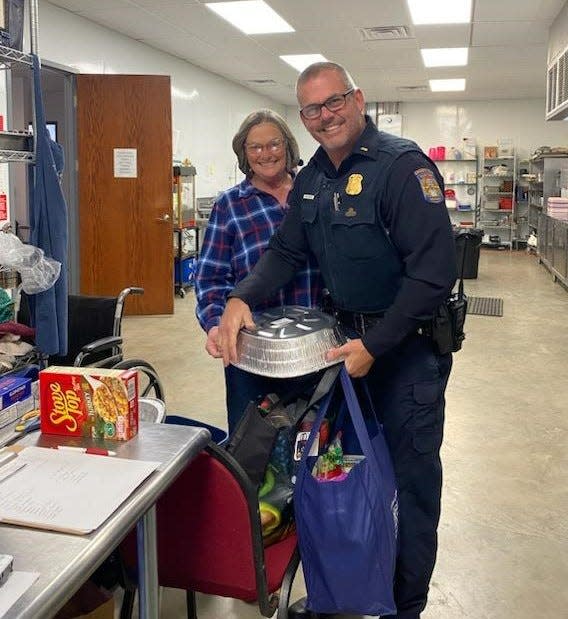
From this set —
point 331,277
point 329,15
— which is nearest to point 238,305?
point 331,277

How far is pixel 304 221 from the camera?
1.85 m

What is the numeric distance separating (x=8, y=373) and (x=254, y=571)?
1366 millimetres

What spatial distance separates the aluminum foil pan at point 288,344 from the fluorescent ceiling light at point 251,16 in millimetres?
5041

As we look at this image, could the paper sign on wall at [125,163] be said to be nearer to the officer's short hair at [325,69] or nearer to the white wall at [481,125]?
the officer's short hair at [325,69]

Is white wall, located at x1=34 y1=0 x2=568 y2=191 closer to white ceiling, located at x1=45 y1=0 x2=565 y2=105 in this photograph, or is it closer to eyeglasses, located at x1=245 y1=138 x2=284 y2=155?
white ceiling, located at x1=45 y1=0 x2=565 y2=105

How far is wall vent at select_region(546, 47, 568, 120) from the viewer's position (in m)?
6.18

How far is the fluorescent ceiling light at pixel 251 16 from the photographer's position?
19.9 ft

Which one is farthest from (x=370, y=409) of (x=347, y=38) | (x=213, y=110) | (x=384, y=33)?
(x=213, y=110)

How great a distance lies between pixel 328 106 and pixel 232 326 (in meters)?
0.61

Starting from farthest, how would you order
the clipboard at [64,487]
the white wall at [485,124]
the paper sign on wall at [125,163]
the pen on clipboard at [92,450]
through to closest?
the white wall at [485,124] → the paper sign on wall at [125,163] → the pen on clipboard at [92,450] → the clipboard at [64,487]

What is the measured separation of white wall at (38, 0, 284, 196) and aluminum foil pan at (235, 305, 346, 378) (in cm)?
498

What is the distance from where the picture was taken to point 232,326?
1.73 meters

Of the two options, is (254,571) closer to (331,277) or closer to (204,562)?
(204,562)

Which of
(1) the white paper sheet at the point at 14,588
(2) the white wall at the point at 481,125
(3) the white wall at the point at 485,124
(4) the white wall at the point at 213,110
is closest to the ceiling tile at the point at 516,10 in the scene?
(4) the white wall at the point at 213,110
